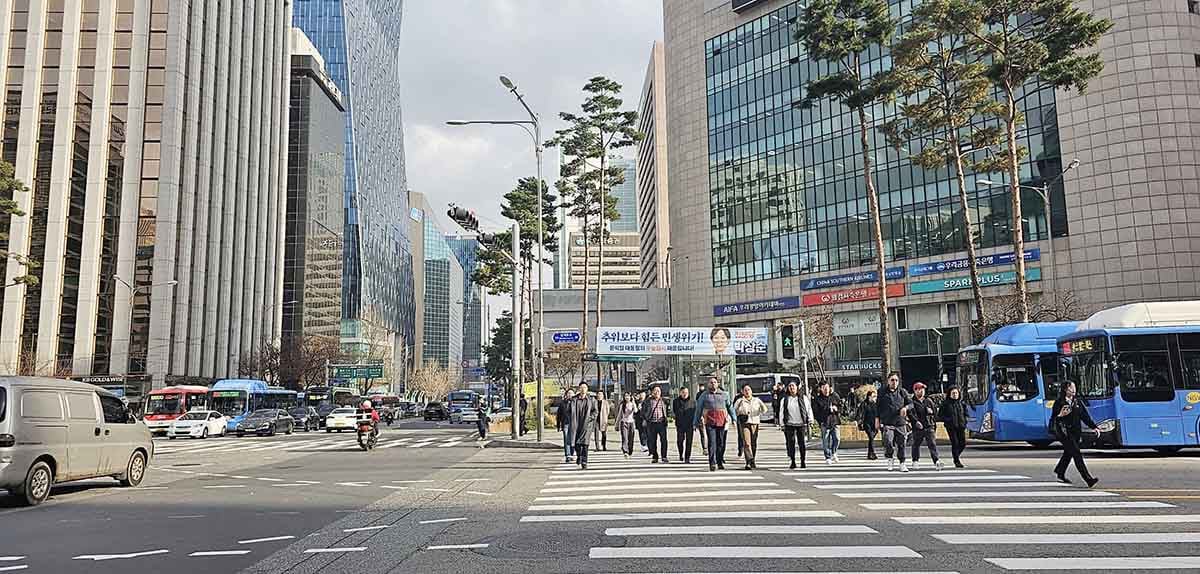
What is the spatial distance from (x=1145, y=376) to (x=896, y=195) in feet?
154

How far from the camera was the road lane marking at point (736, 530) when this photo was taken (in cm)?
869

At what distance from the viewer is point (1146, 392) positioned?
18.2 meters

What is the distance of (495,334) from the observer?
87.9 m

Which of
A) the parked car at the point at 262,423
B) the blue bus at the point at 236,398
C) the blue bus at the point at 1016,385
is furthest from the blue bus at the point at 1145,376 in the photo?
the blue bus at the point at 236,398

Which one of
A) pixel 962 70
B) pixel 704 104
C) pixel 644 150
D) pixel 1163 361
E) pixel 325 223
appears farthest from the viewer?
pixel 644 150

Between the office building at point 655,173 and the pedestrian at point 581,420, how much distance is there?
81998 mm

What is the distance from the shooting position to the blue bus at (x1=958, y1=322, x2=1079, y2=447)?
70.6ft

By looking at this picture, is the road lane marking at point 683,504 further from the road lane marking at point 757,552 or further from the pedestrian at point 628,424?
the pedestrian at point 628,424

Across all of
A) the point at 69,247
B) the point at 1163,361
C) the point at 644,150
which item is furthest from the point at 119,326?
the point at 644,150

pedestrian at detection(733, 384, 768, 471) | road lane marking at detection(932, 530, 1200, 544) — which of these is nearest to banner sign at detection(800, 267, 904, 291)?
pedestrian at detection(733, 384, 768, 471)

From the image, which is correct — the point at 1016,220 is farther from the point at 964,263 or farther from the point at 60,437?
the point at 964,263

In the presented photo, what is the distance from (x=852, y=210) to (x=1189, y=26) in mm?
24180

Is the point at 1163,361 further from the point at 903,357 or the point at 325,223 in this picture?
the point at 325,223

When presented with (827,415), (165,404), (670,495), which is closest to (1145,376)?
(827,415)
